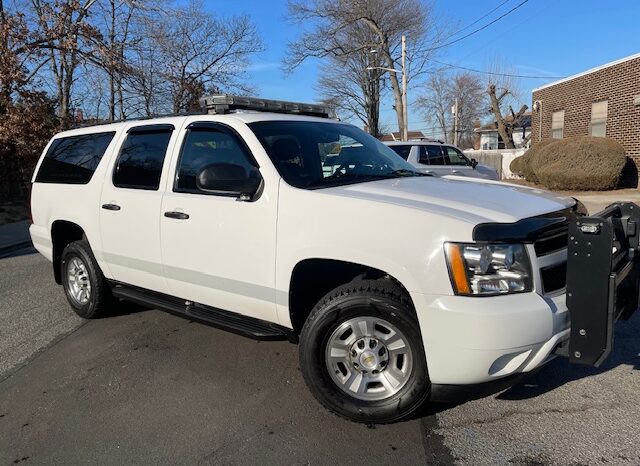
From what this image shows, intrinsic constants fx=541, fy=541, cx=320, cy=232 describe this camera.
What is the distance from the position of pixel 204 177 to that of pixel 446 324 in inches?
73.1

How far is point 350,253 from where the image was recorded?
3111 millimetres

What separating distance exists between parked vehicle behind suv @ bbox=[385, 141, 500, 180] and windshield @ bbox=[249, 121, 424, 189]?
7.38m

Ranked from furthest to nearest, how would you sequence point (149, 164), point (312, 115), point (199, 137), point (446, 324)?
1. point (312, 115)
2. point (149, 164)
3. point (199, 137)
4. point (446, 324)

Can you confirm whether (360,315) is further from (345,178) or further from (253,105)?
(253,105)

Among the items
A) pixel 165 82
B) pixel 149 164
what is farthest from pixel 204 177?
pixel 165 82

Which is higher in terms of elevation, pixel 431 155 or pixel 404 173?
pixel 404 173

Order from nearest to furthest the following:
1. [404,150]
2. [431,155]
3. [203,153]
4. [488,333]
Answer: [488,333] → [203,153] → [404,150] → [431,155]

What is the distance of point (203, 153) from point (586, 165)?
53.4 ft

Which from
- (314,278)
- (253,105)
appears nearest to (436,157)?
(253,105)

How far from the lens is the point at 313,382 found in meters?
3.29

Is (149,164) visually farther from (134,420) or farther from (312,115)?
(134,420)

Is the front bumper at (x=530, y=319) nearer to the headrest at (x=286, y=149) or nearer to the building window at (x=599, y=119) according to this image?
the headrest at (x=286, y=149)

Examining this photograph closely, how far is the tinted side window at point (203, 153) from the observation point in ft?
12.8

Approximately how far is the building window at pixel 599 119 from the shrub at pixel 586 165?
2230 mm
